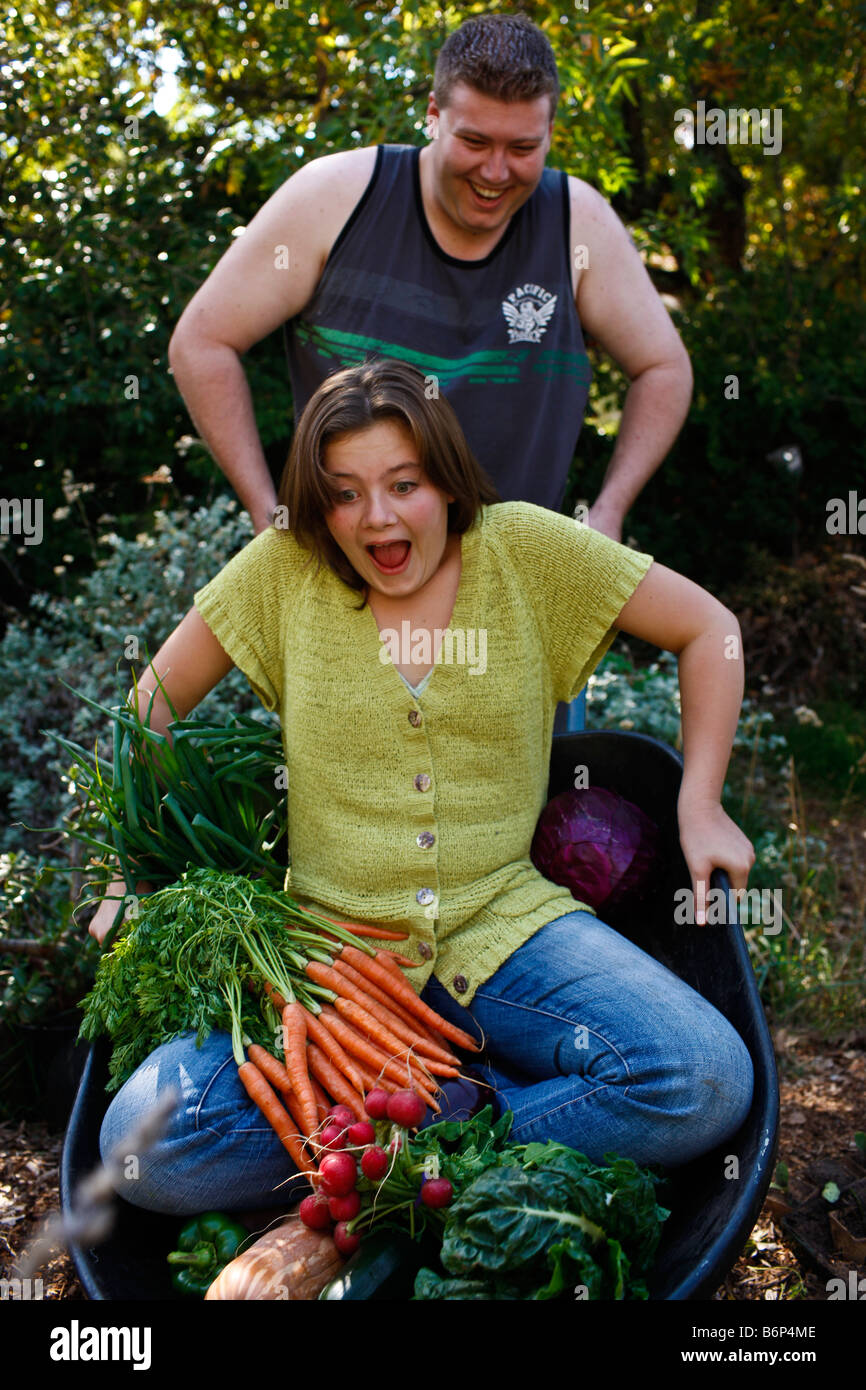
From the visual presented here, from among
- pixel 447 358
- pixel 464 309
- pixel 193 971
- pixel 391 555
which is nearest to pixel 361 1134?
pixel 193 971

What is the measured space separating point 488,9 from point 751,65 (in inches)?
58.4

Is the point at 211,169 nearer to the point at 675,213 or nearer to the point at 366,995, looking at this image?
the point at 675,213

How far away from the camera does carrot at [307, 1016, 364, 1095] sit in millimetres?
2000

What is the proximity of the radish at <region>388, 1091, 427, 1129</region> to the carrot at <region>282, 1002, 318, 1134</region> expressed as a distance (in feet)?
0.55

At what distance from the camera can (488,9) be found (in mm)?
4371

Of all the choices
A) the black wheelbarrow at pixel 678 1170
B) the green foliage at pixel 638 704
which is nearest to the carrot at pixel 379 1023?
the black wheelbarrow at pixel 678 1170

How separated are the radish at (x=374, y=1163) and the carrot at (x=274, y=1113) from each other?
178mm

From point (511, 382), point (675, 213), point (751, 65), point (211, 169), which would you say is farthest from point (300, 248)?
point (675, 213)

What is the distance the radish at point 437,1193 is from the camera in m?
1.67

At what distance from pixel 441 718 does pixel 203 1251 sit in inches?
36.5

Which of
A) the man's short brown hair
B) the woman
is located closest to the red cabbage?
the woman

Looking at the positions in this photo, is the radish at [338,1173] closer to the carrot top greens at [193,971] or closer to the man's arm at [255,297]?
the carrot top greens at [193,971]

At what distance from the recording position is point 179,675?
2.30 m

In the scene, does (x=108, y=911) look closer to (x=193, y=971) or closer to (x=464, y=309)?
(x=193, y=971)
